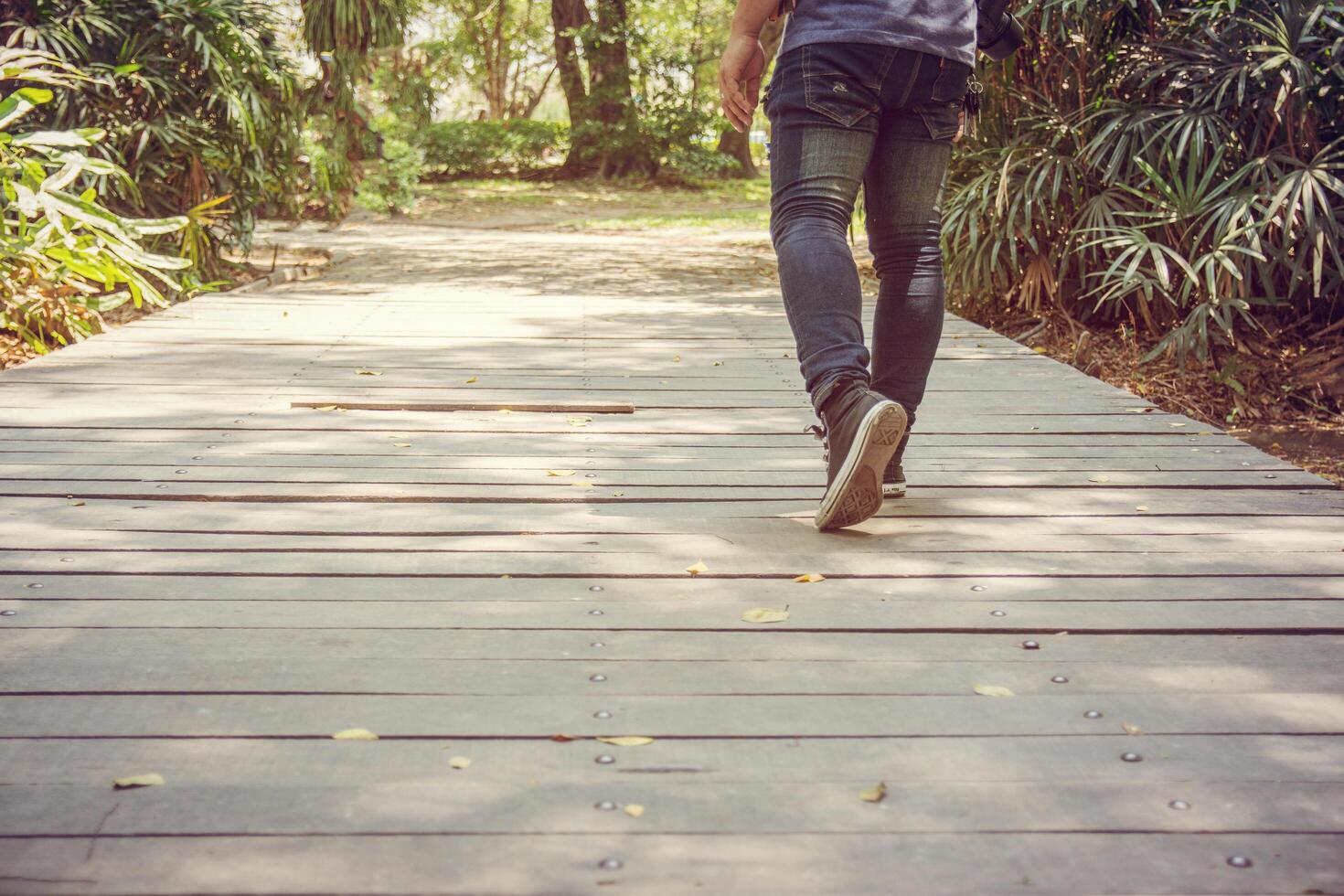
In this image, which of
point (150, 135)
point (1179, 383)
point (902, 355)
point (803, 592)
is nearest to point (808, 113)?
point (902, 355)

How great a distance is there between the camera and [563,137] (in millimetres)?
20641

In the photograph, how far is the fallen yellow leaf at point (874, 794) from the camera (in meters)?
1.36

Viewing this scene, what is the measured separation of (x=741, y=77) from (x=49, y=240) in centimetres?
314

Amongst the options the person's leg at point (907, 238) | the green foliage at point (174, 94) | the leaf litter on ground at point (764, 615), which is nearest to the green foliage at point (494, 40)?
the green foliage at point (174, 94)

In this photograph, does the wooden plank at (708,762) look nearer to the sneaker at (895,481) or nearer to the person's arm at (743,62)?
the sneaker at (895,481)

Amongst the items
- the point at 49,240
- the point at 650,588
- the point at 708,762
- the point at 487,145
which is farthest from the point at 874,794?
the point at 487,145

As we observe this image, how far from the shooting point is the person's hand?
7.80ft

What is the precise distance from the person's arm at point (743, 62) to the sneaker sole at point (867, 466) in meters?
0.58

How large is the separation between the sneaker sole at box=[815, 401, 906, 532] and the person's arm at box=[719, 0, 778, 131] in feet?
1.90

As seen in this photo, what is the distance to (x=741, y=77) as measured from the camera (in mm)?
2428

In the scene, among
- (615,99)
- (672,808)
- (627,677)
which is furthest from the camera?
(615,99)

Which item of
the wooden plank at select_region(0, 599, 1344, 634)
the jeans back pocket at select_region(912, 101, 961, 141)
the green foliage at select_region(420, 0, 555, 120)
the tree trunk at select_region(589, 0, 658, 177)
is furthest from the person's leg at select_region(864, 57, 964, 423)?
the green foliage at select_region(420, 0, 555, 120)

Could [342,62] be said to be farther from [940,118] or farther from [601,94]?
[940,118]

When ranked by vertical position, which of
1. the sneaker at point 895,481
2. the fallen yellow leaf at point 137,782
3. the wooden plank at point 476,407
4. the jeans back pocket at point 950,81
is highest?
the jeans back pocket at point 950,81
